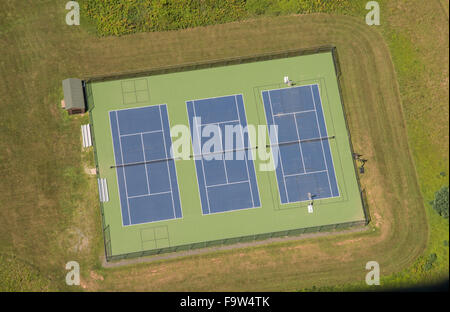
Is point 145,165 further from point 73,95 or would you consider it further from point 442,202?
point 442,202

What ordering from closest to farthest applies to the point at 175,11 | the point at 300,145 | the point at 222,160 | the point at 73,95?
the point at 73,95 → the point at 222,160 → the point at 300,145 → the point at 175,11

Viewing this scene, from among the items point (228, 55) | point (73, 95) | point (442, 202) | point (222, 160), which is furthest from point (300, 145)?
point (73, 95)

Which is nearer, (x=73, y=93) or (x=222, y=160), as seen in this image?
(x=73, y=93)

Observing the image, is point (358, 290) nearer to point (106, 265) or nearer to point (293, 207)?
point (293, 207)

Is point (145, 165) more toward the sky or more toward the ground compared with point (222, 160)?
more toward the sky

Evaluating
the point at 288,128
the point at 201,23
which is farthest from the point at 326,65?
the point at 201,23

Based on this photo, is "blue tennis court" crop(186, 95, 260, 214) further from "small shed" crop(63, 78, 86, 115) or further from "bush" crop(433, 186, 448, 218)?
"bush" crop(433, 186, 448, 218)

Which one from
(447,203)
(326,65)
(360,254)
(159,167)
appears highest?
(326,65)
